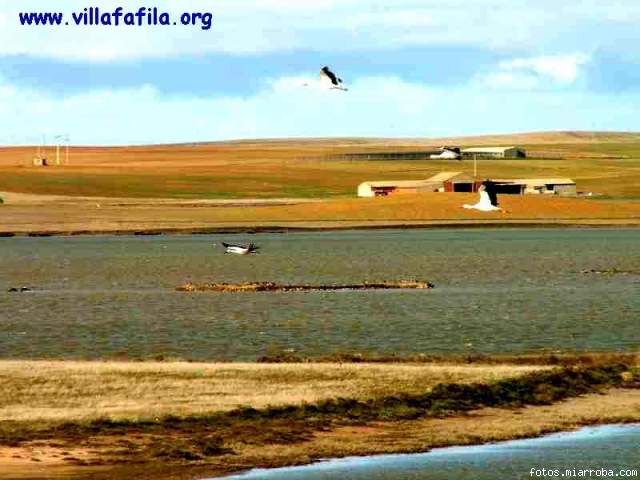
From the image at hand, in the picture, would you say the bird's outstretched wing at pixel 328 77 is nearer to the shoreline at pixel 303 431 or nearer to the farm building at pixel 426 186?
the shoreline at pixel 303 431

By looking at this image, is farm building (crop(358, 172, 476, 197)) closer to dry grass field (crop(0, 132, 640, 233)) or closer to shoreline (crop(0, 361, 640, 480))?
dry grass field (crop(0, 132, 640, 233))

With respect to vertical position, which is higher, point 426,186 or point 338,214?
point 426,186

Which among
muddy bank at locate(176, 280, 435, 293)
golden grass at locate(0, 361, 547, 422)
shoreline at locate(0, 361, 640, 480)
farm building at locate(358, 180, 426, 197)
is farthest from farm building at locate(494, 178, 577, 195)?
shoreline at locate(0, 361, 640, 480)

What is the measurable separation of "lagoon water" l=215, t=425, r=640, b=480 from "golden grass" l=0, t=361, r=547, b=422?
11.9 feet

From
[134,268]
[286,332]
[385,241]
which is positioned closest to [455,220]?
[385,241]

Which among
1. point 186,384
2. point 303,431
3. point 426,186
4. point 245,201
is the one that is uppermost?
point 426,186

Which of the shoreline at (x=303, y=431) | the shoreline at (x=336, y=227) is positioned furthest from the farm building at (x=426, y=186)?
the shoreline at (x=303, y=431)

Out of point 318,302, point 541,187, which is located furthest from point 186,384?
point 541,187

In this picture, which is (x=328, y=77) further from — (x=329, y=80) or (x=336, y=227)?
(x=336, y=227)

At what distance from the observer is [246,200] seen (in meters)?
148

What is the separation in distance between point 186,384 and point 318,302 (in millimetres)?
21904

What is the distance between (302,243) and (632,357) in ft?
204

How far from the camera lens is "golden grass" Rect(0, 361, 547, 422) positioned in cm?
2356

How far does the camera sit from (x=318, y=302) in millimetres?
47656
